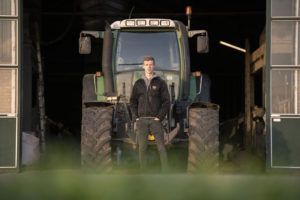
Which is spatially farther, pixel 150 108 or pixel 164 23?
pixel 164 23

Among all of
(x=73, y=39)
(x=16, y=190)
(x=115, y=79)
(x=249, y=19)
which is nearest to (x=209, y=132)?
(x=115, y=79)

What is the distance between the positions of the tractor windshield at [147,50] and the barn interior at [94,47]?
489cm

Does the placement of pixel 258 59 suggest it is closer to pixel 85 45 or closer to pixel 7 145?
pixel 85 45

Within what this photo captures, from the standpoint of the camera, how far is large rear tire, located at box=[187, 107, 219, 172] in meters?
9.88

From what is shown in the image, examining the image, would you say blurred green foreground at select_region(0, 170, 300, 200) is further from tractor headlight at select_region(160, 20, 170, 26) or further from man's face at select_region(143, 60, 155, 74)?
tractor headlight at select_region(160, 20, 170, 26)

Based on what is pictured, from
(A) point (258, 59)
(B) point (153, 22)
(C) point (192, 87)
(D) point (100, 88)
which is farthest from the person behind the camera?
(A) point (258, 59)

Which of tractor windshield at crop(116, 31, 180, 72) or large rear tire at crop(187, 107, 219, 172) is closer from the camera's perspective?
large rear tire at crop(187, 107, 219, 172)

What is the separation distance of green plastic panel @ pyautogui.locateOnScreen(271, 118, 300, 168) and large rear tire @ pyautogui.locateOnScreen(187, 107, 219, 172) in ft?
4.85

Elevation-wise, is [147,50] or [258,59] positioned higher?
[258,59]

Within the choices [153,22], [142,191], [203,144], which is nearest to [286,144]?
[203,144]

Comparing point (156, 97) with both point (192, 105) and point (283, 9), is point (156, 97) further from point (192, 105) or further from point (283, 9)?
point (283, 9)

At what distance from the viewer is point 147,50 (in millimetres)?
11180

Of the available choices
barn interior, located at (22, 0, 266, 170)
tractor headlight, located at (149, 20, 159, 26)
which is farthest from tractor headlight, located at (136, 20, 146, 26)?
barn interior, located at (22, 0, 266, 170)

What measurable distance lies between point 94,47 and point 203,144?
39.5ft
